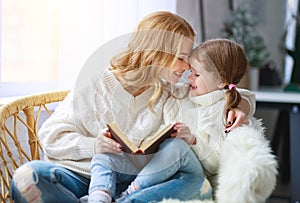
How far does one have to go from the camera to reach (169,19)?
1636 millimetres

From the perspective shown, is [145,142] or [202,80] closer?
[145,142]

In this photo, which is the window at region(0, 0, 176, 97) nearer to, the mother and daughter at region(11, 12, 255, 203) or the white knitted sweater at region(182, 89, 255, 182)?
the mother and daughter at region(11, 12, 255, 203)

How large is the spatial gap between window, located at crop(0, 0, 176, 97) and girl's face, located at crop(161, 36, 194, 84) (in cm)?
57

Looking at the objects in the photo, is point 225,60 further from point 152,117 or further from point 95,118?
point 95,118

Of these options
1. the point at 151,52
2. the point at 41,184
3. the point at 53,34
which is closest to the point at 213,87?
the point at 151,52

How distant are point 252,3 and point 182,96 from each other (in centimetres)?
183

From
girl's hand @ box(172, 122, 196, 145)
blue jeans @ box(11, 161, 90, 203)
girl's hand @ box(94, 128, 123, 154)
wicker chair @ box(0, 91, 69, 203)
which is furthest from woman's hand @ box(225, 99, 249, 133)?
wicker chair @ box(0, 91, 69, 203)

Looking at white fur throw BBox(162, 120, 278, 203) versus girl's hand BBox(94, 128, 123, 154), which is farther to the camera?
girl's hand BBox(94, 128, 123, 154)

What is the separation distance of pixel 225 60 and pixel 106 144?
0.45 m

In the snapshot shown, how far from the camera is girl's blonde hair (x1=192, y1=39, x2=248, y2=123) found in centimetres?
167

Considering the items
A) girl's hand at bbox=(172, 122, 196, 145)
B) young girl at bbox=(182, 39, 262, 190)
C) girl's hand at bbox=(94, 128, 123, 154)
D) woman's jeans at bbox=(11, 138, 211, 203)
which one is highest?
young girl at bbox=(182, 39, 262, 190)

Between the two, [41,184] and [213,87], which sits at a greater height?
[213,87]

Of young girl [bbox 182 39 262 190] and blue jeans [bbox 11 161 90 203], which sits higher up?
young girl [bbox 182 39 262 190]

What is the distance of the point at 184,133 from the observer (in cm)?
154
